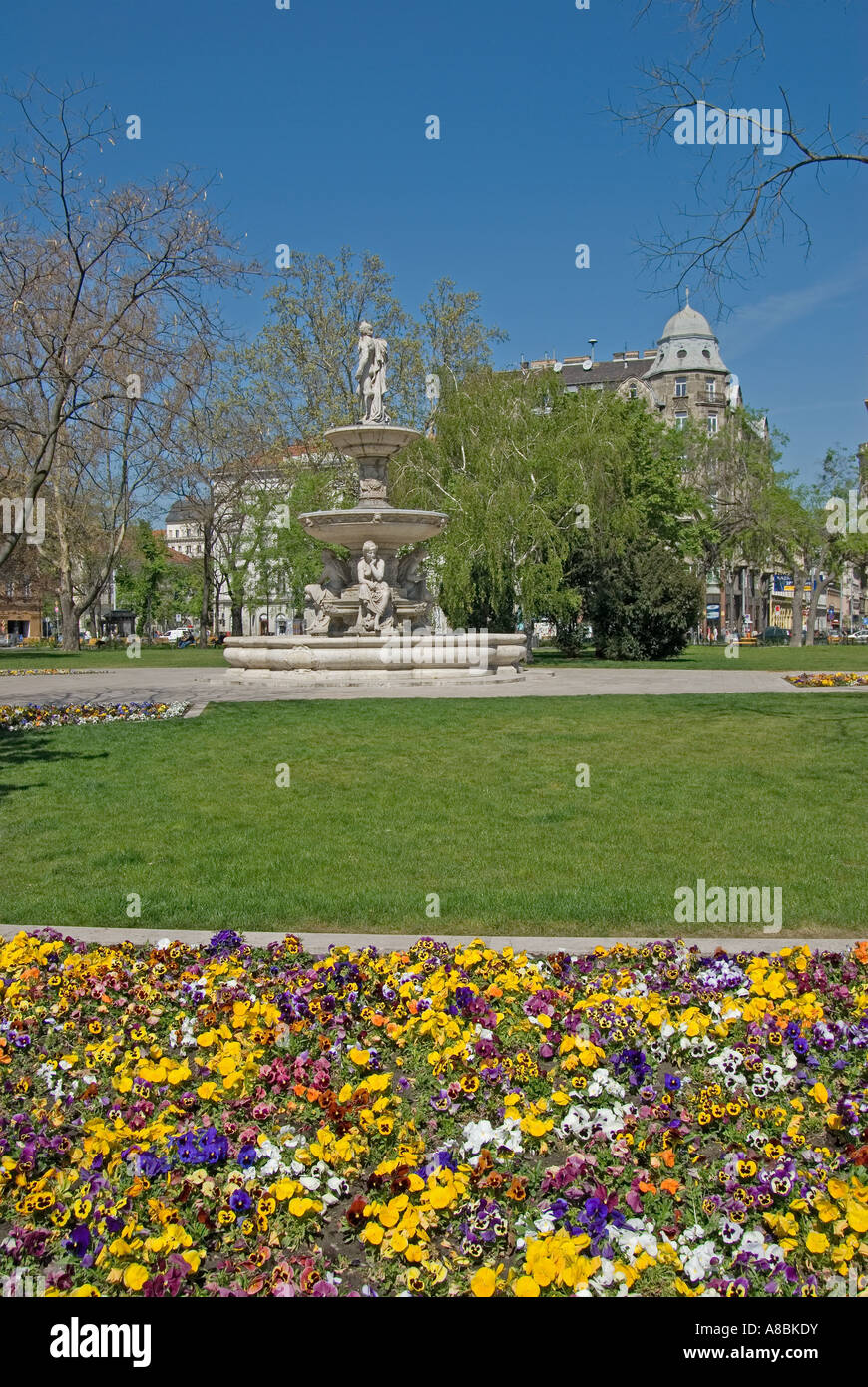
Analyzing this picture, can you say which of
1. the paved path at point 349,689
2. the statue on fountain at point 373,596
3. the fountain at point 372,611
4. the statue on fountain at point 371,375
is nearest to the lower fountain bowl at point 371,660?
the fountain at point 372,611

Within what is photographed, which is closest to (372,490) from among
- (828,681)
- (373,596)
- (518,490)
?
(373,596)

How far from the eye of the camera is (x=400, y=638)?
19.7 meters

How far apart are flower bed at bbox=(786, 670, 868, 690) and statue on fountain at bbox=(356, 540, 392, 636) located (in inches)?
315

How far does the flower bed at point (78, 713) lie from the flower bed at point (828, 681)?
1099cm

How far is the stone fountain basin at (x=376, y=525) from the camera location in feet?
70.9

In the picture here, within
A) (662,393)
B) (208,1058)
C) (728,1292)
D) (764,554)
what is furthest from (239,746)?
(662,393)

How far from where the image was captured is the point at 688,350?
90.6 metres

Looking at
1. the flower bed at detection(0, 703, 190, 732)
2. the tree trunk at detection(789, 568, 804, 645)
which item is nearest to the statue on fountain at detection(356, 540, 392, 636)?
the flower bed at detection(0, 703, 190, 732)

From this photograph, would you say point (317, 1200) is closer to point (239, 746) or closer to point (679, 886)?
point (679, 886)

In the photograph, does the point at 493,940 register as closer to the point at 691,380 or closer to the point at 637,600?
the point at 637,600

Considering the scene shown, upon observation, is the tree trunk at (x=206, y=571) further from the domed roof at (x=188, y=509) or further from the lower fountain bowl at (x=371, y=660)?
the lower fountain bowl at (x=371, y=660)

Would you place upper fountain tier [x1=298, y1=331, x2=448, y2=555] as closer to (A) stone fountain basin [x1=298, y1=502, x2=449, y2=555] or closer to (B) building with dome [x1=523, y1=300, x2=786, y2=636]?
(A) stone fountain basin [x1=298, y1=502, x2=449, y2=555]

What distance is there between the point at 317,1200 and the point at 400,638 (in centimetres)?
1643

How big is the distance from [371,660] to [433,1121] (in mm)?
15251
